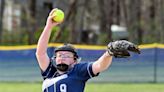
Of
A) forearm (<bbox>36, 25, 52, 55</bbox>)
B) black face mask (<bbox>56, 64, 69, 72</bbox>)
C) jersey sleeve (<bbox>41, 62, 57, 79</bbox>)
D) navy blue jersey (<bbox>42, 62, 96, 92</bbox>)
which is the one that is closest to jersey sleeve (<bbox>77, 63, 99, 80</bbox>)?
navy blue jersey (<bbox>42, 62, 96, 92</bbox>)

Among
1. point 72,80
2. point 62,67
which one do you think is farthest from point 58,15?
point 72,80

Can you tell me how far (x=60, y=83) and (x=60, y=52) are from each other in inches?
10.0

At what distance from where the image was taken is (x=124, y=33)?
47.6 meters

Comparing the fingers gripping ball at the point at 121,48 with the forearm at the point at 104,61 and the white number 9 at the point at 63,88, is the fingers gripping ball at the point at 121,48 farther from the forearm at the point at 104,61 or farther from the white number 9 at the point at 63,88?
the white number 9 at the point at 63,88

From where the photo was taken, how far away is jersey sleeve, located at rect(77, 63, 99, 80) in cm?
436

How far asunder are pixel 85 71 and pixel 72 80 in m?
0.13

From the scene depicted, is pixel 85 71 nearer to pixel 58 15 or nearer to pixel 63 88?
pixel 63 88

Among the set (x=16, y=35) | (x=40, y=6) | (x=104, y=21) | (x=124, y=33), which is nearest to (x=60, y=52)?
(x=104, y=21)

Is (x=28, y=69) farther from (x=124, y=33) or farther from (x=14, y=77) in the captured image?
(x=124, y=33)

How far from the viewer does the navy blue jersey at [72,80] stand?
4398 mm

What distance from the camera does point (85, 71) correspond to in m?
4.40

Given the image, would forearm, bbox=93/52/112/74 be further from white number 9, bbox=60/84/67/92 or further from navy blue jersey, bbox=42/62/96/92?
white number 9, bbox=60/84/67/92

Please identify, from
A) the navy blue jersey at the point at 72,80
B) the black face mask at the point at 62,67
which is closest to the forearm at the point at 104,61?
the navy blue jersey at the point at 72,80

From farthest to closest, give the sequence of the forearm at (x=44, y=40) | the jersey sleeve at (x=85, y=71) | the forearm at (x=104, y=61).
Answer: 1. the forearm at (x=44, y=40)
2. the jersey sleeve at (x=85, y=71)
3. the forearm at (x=104, y=61)
